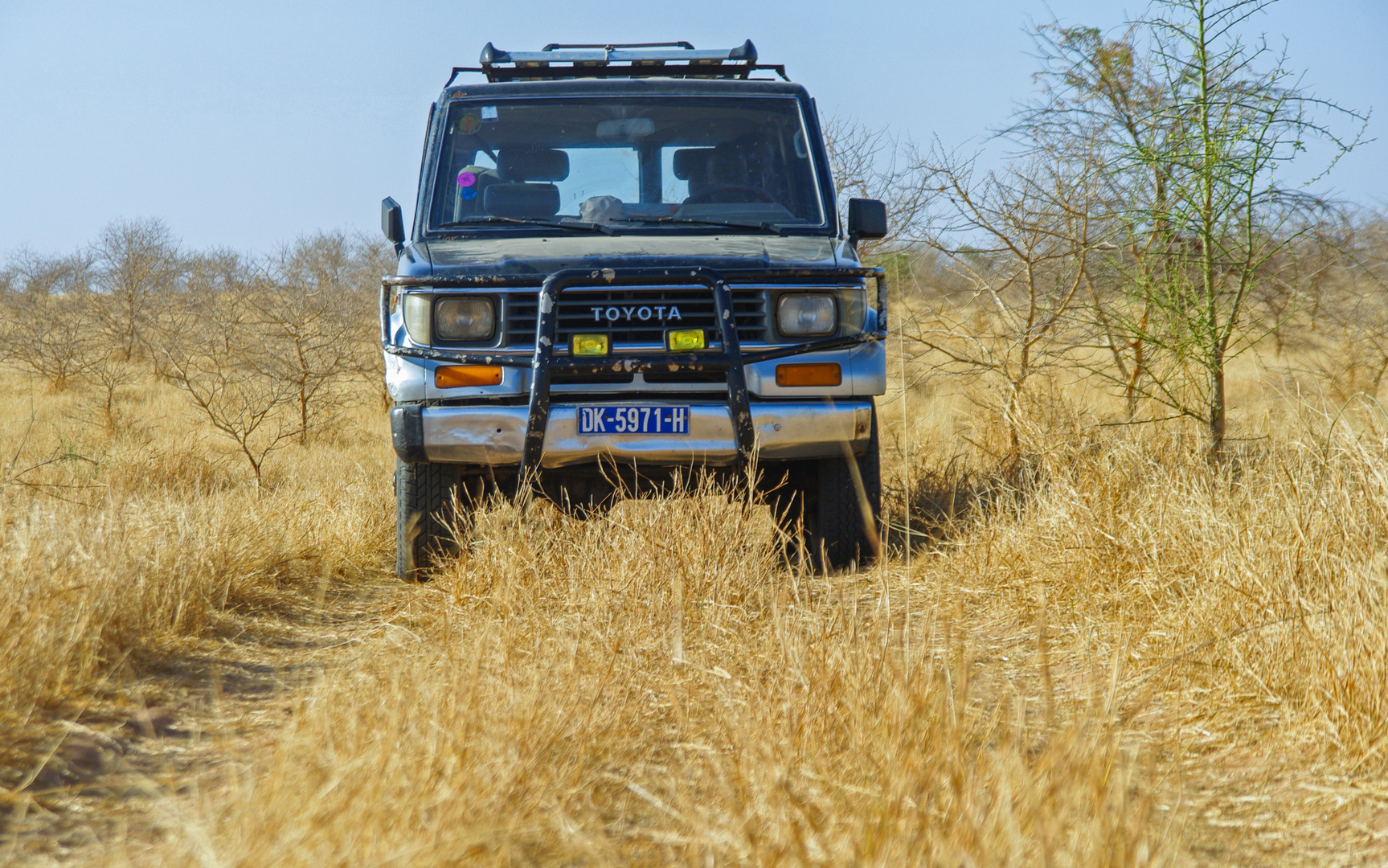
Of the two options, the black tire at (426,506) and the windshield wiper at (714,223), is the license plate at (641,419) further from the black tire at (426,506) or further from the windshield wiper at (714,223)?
the windshield wiper at (714,223)

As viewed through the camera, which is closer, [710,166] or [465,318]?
[465,318]

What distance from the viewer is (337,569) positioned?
16.0ft

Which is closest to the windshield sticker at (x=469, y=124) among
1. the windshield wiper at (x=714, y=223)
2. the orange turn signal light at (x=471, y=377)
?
the windshield wiper at (x=714, y=223)

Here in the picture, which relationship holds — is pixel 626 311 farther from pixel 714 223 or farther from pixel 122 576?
pixel 122 576

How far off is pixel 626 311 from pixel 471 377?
65cm

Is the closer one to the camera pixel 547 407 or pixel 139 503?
pixel 547 407

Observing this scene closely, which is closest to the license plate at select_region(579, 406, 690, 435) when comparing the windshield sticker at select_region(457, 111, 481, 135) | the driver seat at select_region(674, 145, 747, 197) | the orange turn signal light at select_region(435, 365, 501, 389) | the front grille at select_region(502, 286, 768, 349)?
the front grille at select_region(502, 286, 768, 349)

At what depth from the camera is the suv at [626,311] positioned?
4016 mm

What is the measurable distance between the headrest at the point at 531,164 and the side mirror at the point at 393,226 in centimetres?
53

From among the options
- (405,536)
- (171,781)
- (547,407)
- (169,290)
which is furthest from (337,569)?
(169,290)

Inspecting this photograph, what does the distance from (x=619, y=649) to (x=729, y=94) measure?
3054 millimetres

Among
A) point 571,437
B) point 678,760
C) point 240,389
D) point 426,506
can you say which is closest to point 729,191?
point 571,437

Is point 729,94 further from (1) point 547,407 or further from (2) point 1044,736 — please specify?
(2) point 1044,736

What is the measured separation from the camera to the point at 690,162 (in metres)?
5.08
